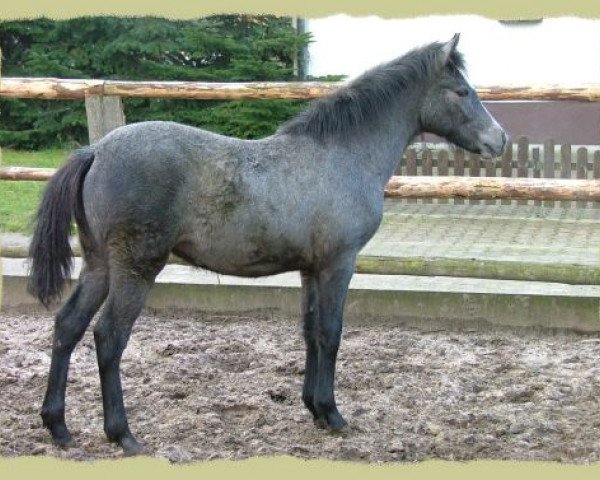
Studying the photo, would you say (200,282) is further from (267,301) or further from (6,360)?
(6,360)

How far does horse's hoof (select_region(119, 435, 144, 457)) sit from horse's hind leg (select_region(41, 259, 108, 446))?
0.30 m

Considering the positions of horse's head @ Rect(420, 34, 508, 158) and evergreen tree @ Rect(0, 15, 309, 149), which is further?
evergreen tree @ Rect(0, 15, 309, 149)

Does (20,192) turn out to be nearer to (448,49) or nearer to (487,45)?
(487,45)

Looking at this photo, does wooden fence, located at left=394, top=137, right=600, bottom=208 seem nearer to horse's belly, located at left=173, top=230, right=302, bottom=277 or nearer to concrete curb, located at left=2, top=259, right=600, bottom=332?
concrete curb, located at left=2, top=259, right=600, bottom=332

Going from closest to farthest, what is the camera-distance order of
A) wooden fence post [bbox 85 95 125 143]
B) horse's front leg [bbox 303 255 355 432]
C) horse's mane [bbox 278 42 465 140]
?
1. horse's front leg [bbox 303 255 355 432]
2. horse's mane [bbox 278 42 465 140]
3. wooden fence post [bbox 85 95 125 143]

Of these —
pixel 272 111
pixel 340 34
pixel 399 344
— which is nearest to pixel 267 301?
pixel 399 344

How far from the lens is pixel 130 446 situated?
4.08 metres

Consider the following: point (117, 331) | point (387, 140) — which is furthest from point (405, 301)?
point (117, 331)

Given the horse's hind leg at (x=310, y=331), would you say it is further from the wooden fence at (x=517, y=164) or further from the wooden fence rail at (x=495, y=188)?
the wooden fence at (x=517, y=164)

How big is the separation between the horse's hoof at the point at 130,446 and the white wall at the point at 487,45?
8658 mm

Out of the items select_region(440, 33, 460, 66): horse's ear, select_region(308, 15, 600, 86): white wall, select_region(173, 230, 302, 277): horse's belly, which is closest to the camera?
select_region(173, 230, 302, 277): horse's belly

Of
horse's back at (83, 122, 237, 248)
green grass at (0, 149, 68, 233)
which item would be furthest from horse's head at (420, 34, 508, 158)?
green grass at (0, 149, 68, 233)

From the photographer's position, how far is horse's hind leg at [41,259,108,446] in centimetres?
424

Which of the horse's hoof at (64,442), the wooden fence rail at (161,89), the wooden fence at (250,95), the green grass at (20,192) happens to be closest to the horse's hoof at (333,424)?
the horse's hoof at (64,442)
